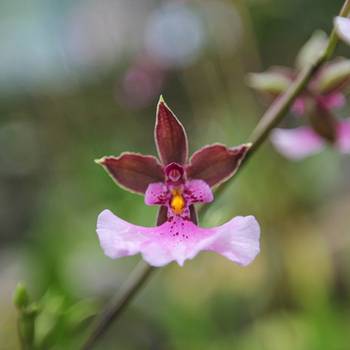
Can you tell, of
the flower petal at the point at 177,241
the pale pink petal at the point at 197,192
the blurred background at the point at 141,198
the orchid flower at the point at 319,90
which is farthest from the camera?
the blurred background at the point at 141,198

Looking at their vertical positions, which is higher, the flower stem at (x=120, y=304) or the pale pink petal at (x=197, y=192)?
the pale pink petal at (x=197, y=192)

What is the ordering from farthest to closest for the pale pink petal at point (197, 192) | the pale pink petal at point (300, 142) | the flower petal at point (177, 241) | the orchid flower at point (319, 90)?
the pale pink petal at point (300, 142)
the orchid flower at point (319, 90)
the pale pink petal at point (197, 192)
the flower petal at point (177, 241)

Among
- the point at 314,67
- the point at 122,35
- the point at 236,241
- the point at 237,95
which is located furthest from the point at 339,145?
the point at 122,35

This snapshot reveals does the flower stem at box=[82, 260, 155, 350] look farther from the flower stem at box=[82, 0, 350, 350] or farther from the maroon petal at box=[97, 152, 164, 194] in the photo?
the maroon petal at box=[97, 152, 164, 194]

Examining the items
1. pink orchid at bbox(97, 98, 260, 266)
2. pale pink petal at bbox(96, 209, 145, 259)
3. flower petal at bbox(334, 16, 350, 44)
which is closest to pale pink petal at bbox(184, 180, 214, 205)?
pink orchid at bbox(97, 98, 260, 266)

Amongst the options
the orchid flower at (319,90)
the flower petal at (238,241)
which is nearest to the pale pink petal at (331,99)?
the orchid flower at (319,90)

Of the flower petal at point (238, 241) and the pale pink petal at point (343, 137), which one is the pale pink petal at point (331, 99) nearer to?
the pale pink petal at point (343, 137)

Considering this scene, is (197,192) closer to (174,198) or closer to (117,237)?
(174,198)
